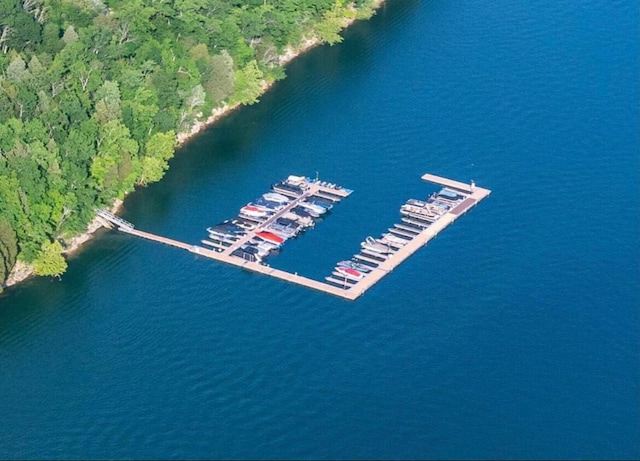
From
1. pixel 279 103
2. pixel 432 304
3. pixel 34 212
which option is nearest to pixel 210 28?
pixel 279 103

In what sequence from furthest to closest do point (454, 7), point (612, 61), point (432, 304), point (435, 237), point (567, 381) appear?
point (454, 7), point (612, 61), point (435, 237), point (432, 304), point (567, 381)

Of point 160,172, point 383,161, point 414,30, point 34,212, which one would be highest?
point 414,30

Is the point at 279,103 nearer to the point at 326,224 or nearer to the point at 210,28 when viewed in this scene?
the point at 210,28

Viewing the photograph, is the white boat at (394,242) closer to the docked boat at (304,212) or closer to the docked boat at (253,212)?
the docked boat at (304,212)

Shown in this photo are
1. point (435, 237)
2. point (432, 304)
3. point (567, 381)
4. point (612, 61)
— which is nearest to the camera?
point (567, 381)

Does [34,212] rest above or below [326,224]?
below

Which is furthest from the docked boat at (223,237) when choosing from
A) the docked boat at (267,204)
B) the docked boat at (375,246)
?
the docked boat at (375,246)

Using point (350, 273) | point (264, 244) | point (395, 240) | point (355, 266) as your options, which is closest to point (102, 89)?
point (264, 244)
